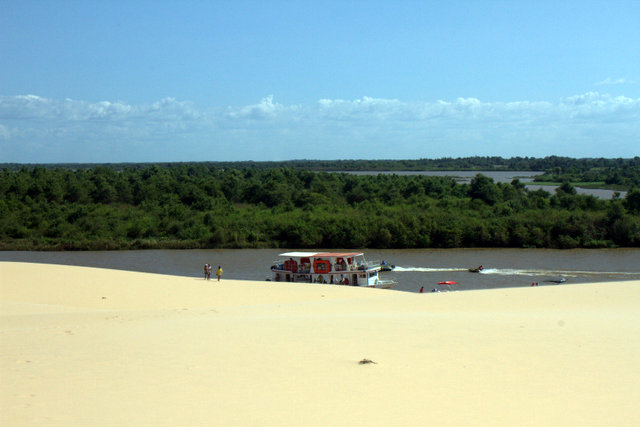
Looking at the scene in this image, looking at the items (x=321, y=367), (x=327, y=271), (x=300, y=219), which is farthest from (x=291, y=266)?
(x=321, y=367)

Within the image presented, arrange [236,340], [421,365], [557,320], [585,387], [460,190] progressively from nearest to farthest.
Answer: [585,387] < [421,365] < [236,340] < [557,320] < [460,190]

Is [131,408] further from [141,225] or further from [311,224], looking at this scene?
[141,225]

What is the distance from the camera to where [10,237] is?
53.9 m

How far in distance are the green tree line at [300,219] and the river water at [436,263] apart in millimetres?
2258

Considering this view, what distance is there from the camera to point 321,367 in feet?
32.4

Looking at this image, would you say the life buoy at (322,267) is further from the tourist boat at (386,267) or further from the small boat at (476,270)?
the small boat at (476,270)

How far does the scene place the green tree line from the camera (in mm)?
51719

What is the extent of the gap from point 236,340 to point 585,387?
627cm

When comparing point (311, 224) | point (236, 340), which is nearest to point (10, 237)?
point (311, 224)

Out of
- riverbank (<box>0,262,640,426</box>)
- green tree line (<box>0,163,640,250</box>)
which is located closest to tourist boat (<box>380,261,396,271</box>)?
green tree line (<box>0,163,640,250</box>)

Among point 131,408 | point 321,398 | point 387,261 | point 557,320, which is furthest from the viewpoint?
point 387,261

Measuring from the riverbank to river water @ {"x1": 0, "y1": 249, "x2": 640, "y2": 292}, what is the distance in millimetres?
18387

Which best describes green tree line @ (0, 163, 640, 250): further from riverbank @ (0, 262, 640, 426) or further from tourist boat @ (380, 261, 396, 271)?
riverbank @ (0, 262, 640, 426)

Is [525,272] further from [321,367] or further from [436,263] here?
[321,367]
